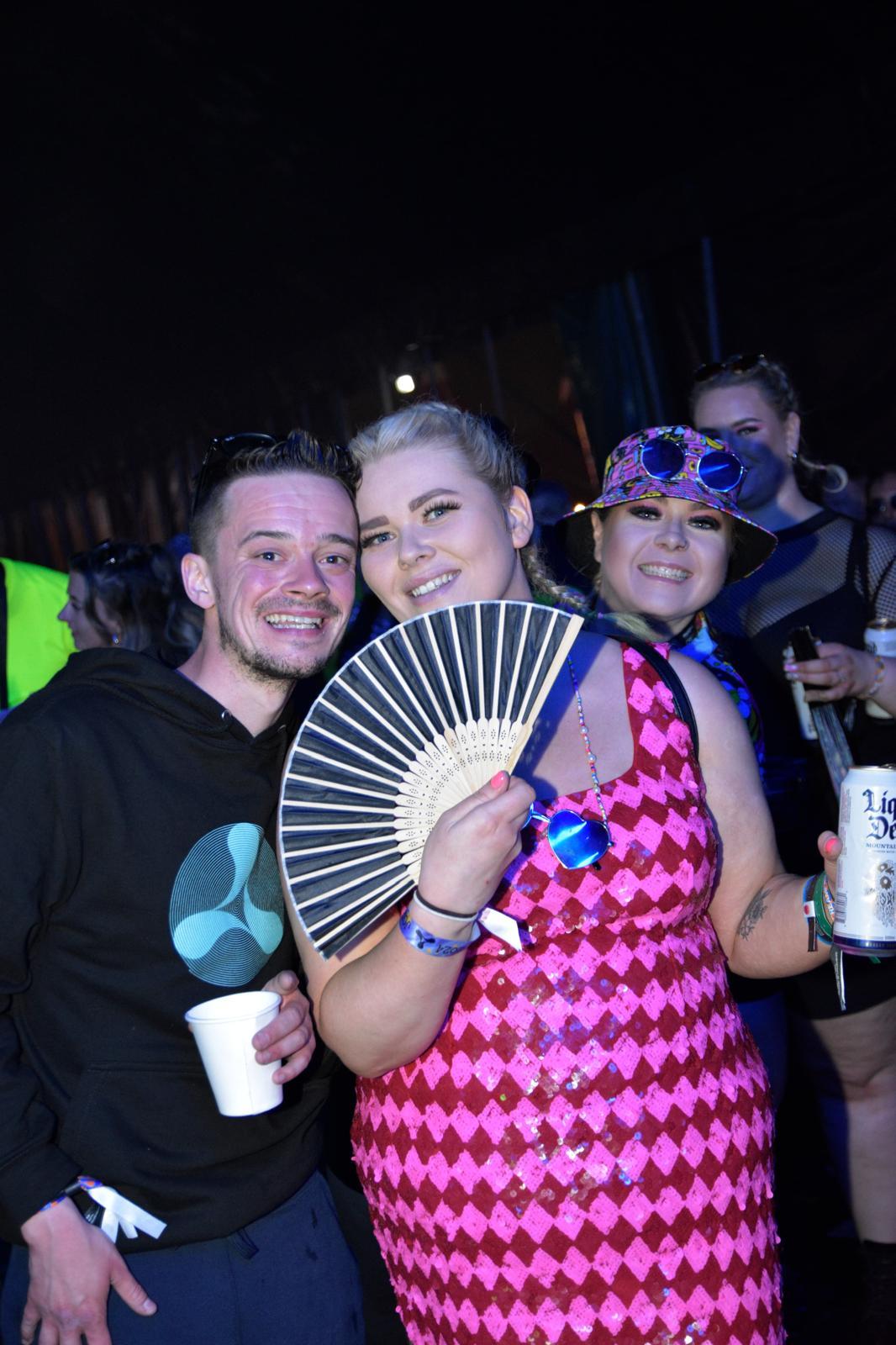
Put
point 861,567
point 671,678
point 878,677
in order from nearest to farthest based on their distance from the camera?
point 671,678, point 878,677, point 861,567

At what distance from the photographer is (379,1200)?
162 centimetres

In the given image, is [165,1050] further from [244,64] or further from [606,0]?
[244,64]

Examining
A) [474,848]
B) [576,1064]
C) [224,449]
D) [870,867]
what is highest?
[224,449]

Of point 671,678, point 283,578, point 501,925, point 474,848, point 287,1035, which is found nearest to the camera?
point 474,848

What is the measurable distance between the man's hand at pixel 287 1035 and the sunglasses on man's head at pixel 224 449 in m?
0.88

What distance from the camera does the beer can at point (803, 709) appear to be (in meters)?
2.52

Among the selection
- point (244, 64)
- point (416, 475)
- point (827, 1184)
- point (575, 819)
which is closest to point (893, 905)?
point (575, 819)

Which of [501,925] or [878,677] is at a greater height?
[878,677]

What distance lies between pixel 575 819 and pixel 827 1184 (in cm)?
234

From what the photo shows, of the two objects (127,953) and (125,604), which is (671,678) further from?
(125,604)

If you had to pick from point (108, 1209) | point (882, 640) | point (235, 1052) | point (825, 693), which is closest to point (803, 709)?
point (825, 693)

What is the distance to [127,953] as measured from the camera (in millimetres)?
1581

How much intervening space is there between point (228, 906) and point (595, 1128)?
0.61 m

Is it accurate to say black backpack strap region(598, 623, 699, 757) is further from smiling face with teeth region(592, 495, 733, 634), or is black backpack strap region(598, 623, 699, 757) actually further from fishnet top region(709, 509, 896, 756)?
fishnet top region(709, 509, 896, 756)
